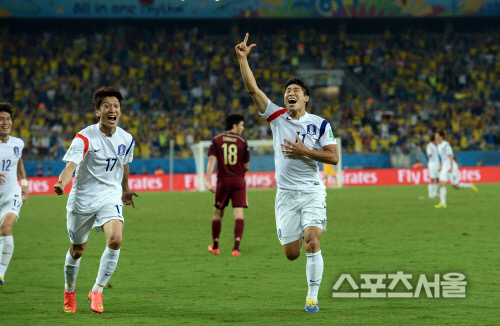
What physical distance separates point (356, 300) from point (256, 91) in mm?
2523

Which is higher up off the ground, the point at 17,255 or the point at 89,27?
the point at 89,27

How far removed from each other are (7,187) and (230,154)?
163 inches

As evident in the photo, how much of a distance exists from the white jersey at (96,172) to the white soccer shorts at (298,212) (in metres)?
1.77

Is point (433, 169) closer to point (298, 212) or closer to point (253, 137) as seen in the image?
point (253, 137)

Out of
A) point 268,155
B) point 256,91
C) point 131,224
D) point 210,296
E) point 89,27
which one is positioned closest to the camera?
point 256,91

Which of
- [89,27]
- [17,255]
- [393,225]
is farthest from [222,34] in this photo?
[17,255]

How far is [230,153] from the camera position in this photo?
12.2m

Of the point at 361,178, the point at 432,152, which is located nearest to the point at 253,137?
the point at 361,178

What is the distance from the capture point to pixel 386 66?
4766cm

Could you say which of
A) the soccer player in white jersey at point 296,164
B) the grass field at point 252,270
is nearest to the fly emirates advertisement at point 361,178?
the grass field at point 252,270

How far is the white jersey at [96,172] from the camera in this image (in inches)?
283

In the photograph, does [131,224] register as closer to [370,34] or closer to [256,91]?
[256,91]

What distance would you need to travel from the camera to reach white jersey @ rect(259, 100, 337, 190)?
729cm

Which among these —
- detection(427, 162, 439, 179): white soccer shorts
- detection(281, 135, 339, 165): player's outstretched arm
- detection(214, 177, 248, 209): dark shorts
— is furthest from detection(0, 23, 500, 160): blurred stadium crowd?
detection(281, 135, 339, 165): player's outstretched arm
